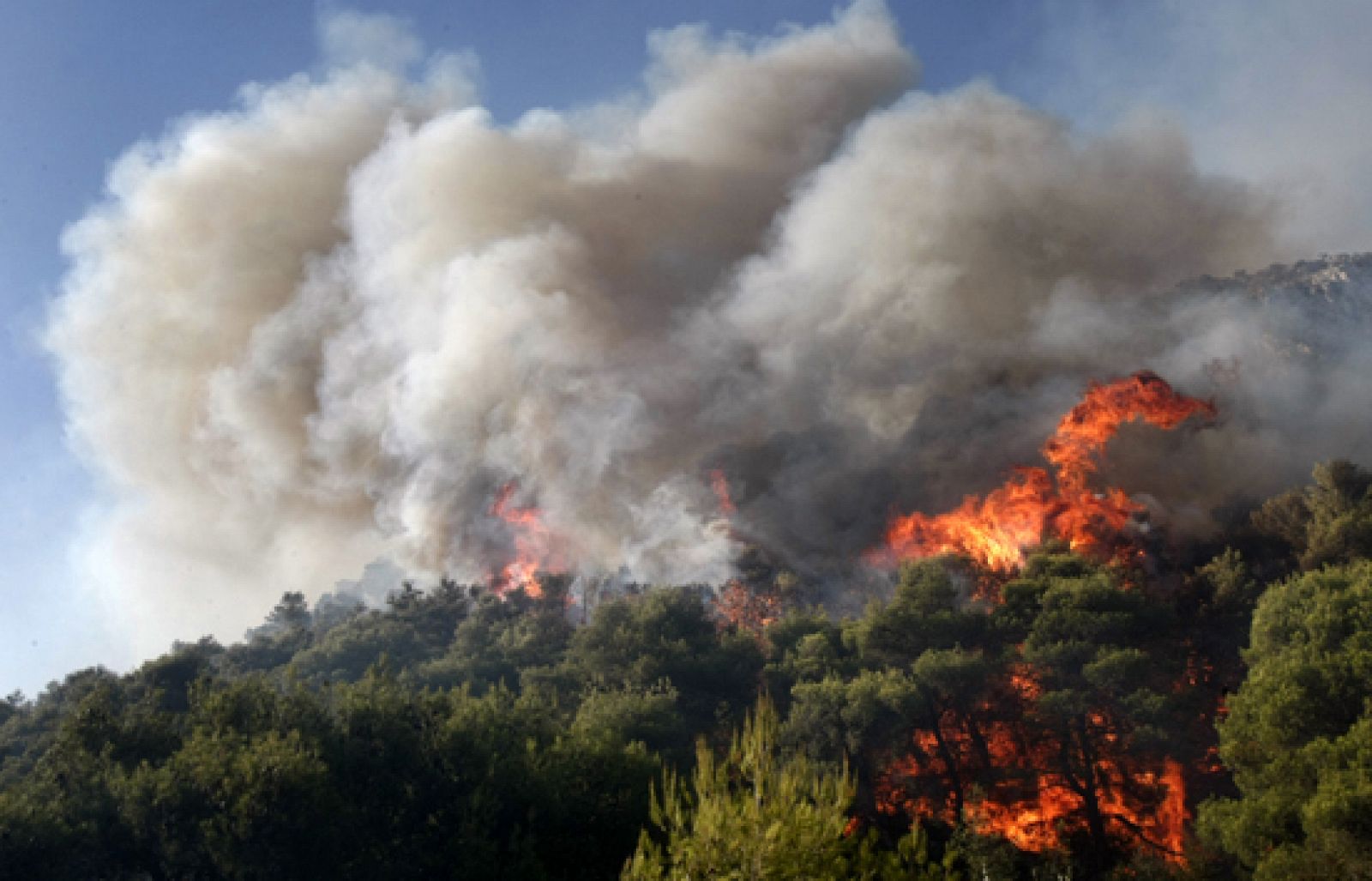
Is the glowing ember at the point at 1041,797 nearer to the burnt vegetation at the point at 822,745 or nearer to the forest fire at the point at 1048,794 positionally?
the forest fire at the point at 1048,794

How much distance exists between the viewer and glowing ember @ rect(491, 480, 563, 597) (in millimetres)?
101188

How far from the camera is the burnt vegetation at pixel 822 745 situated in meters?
28.8

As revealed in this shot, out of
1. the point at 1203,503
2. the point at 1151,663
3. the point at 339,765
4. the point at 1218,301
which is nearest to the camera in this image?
the point at 339,765

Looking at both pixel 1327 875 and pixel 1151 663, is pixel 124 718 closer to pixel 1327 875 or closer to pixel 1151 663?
pixel 1327 875

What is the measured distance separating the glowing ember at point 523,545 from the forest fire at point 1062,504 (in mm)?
38362

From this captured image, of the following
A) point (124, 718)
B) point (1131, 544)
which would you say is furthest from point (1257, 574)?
point (124, 718)

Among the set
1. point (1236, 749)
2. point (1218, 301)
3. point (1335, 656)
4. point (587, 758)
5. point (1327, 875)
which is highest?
point (1218, 301)

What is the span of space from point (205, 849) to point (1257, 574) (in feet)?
181

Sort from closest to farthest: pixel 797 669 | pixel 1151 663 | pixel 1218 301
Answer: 1. pixel 1151 663
2. pixel 797 669
3. pixel 1218 301

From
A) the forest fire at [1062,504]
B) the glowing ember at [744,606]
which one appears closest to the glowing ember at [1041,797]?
the forest fire at [1062,504]

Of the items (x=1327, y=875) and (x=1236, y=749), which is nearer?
(x=1327, y=875)

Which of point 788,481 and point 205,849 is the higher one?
point 788,481

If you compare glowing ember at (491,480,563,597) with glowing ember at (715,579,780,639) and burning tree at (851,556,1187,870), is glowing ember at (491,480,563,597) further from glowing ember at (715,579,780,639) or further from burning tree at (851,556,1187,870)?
burning tree at (851,556,1187,870)

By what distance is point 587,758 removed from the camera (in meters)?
35.2
